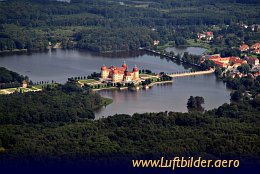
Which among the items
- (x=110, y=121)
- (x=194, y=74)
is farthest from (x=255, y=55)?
(x=110, y=121)

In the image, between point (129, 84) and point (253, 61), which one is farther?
point (253, 61)

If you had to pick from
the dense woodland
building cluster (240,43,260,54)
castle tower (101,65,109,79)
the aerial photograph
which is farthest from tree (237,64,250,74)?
the dense woodland

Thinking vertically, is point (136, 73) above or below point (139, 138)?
above

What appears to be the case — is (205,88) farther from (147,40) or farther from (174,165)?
(174,165)

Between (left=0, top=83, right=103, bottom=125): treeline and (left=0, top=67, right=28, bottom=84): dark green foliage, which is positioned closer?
(left=0, top=83, right=103, bottom=125): treeline

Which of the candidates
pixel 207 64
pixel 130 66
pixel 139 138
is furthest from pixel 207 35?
pixel 139 138

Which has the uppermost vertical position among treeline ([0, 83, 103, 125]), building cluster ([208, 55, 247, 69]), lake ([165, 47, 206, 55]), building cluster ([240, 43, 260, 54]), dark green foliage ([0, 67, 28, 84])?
building cluster ([240, 43, 260, 54])

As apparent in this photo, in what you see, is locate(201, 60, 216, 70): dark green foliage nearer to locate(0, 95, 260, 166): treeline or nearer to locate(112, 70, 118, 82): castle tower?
locate(112, 70, 118, 82): castle tower

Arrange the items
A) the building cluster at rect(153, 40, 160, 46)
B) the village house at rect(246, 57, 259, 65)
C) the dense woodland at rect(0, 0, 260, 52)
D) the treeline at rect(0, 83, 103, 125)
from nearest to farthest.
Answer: the treeline at rect(0, 83, 103, 125), the village house at rect(246, 57, 259, 65), the dense woodland at rect(0, 0, 260, 52), the building cluster at rect(153, 40, 160, 46)

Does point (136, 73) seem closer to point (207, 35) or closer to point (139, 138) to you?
point (139, 138)
